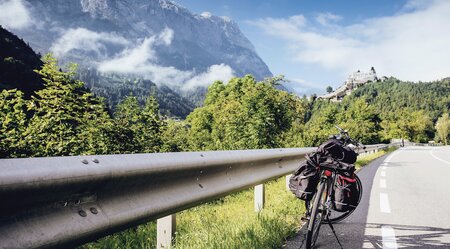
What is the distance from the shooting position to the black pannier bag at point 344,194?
151 inches

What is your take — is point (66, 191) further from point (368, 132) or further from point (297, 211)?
point (368, 132)

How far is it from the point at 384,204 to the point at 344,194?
3.44 metres

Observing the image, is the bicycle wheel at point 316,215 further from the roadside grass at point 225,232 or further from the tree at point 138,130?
the tree at point 138,130

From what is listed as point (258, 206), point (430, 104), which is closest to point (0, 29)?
point (258, 206)

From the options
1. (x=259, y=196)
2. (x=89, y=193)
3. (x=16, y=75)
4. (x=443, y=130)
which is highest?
(x=16, y=75)

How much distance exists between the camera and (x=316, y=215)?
3.54m

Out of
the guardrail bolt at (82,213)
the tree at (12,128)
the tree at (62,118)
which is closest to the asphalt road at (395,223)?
the guardrail bolt at (82,213)

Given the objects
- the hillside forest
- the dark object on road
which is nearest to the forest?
the hillside forest

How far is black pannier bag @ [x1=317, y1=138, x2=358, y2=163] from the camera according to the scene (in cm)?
381

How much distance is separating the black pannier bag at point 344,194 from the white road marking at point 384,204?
257cm

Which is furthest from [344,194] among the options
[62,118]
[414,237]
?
[62,118]

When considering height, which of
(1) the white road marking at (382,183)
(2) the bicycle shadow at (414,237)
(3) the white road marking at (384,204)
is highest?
(1) the white road marking at (382,183)

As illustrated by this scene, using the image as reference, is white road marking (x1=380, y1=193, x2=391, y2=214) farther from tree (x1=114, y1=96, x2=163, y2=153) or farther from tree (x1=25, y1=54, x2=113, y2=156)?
tree (x1=114, y1=96, x2=163, y2=153)

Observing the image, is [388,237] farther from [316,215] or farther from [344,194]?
[316,215]
